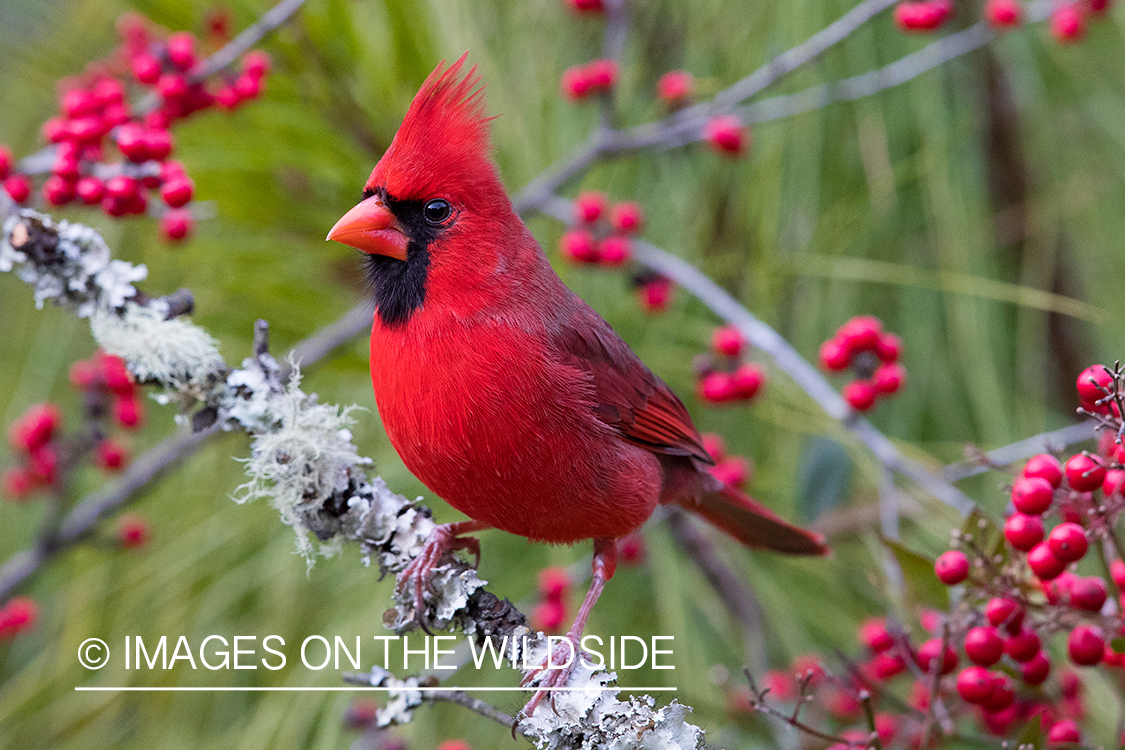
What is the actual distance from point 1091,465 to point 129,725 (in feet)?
5.59

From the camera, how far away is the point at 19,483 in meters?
1.88

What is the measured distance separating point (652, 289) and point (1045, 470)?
92 cm

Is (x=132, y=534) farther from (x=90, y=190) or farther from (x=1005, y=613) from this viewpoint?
(x=1005, y=613)

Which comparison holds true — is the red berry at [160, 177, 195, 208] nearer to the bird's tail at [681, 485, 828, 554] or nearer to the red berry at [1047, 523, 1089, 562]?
the bird's tail at [681, 485, 828, 554]

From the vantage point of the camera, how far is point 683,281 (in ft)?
5.28

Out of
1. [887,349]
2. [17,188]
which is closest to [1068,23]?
[887,349]

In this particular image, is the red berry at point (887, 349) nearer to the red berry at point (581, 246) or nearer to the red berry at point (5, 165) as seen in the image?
the red berry at point (581, 246)

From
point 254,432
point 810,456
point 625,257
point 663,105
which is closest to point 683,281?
point 625,257

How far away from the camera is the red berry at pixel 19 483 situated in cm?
186

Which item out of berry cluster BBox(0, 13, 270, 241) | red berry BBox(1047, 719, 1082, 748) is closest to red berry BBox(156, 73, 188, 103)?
berry cluster BBox(0, 13, 270, 241)

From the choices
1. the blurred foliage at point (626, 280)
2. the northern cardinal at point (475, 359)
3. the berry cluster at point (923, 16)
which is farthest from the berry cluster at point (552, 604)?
the berry cluster at point (923, 16)

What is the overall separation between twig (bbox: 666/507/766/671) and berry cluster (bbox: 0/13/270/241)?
1.03 m

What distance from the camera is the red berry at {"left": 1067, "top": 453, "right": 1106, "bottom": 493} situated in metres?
0.99

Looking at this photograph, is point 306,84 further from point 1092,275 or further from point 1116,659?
point 1092,275
